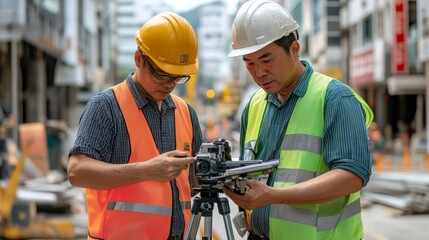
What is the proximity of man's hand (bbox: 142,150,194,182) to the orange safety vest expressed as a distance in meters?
0.29

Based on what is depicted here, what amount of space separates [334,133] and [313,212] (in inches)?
13.9

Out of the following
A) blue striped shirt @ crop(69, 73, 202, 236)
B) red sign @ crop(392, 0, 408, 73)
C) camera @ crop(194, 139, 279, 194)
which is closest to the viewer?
camera @ crop(194, 139, 279, 194)

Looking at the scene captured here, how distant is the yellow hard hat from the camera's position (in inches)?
146

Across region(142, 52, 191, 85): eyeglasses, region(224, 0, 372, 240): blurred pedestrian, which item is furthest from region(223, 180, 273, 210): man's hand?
region(142, 52, 191, 85): eyeglasses

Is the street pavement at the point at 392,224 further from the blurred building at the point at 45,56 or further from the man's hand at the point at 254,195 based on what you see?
the blurred building at the point at 45,56

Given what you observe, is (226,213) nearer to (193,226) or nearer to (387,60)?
(193,226)

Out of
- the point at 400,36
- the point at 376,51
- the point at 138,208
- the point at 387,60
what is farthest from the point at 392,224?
the point at 376,51

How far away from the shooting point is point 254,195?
3203 millimetres

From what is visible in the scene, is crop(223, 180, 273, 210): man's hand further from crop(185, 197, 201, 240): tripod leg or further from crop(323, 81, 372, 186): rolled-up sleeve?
crop(323, 81, 372, 186): rolled-up sleeve

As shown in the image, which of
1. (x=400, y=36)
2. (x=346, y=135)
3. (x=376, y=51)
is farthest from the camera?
(x=376, y=51)

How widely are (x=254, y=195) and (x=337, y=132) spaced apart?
1.47ft

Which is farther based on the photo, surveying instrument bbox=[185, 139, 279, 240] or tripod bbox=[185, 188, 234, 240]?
tripod bbox=[185, 188, 234, 240]

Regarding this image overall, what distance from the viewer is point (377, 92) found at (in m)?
46.1

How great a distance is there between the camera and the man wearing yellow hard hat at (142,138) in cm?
363
